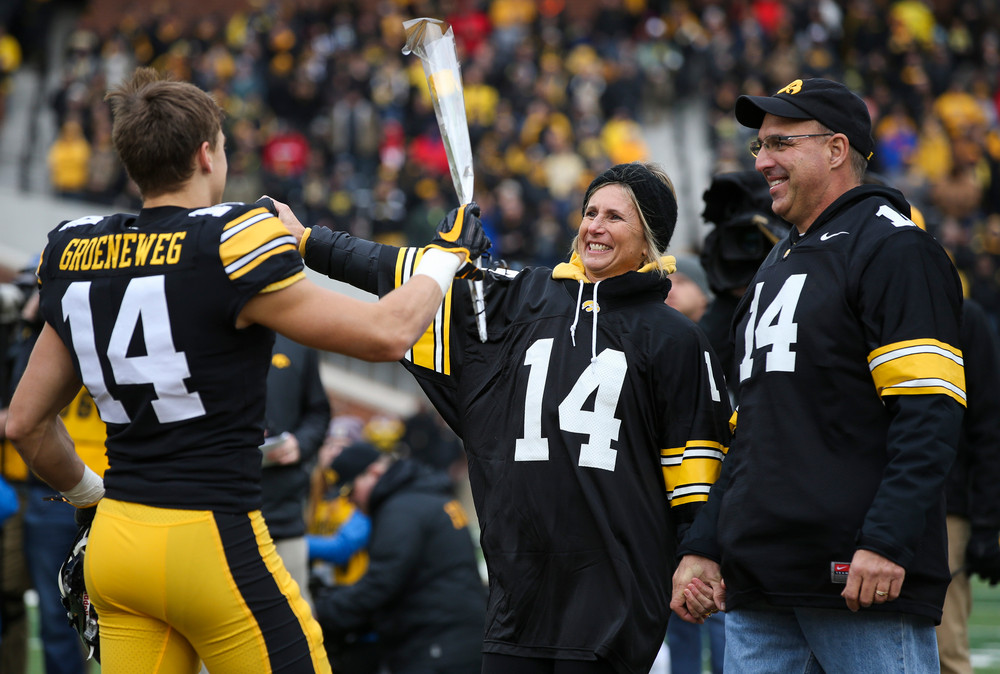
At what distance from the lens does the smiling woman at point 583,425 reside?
3213 millimetres

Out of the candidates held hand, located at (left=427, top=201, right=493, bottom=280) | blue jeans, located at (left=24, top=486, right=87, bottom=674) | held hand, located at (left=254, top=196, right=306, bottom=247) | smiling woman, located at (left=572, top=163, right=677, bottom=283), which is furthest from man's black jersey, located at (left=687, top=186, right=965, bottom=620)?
blue jeans, located at (left=24, top=486, right=87, bottom=674)

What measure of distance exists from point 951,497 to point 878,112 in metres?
13.7

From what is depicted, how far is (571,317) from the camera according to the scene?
3418mm

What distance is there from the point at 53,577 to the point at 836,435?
3957mm

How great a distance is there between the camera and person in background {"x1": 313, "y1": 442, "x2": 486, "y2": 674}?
207 inches

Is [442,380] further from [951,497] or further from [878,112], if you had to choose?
[878,112]

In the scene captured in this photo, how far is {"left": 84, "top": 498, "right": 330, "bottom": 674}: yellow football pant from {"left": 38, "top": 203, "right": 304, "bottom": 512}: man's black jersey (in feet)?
0.20

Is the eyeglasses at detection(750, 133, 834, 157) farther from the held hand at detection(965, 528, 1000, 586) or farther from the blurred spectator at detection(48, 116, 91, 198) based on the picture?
the blurred spectator at detection(48, 116, 91, 198)

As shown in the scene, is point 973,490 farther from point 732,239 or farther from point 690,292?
point 690,292

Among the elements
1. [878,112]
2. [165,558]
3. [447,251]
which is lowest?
[165,558]

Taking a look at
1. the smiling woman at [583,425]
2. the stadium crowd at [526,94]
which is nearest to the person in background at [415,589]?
the smiling woman at [583,425]

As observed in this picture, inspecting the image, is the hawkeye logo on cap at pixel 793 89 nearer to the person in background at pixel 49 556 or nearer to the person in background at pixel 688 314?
the person in background at pixel 688 314

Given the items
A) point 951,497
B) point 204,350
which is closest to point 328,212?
point 951,497

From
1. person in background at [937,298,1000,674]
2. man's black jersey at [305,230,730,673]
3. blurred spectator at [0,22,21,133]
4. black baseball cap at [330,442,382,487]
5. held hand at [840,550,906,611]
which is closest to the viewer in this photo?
held hand at [840,550,906,611]
